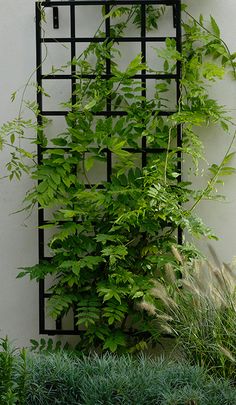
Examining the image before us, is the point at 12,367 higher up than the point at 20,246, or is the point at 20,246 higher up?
the point at 20,246

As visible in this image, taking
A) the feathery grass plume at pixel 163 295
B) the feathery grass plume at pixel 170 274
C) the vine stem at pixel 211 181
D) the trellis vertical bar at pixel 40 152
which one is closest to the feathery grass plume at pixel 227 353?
the feathery grass plume at pixel 163 295

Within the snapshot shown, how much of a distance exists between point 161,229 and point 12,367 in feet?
4.43

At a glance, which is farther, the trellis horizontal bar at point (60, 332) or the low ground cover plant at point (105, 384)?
the trellis horizontal bar at point (60, 332)

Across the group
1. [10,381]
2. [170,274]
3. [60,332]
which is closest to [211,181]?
[170,274]

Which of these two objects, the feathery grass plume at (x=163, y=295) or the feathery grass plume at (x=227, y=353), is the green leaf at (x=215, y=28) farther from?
the feathery grass plume at (x=227, y=353)

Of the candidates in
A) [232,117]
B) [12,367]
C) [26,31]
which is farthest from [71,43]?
[12,367]

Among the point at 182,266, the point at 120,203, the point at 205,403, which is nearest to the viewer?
the point at 205,403

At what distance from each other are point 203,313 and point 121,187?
0.77 meters

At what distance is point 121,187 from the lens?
4215 mm

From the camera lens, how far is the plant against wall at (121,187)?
414cm

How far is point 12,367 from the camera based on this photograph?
3283 millimetres

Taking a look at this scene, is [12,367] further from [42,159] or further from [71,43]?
[71,43]

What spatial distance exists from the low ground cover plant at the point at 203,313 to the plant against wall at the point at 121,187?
23 centimetres

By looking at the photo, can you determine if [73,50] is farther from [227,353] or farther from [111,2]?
[227,353]
